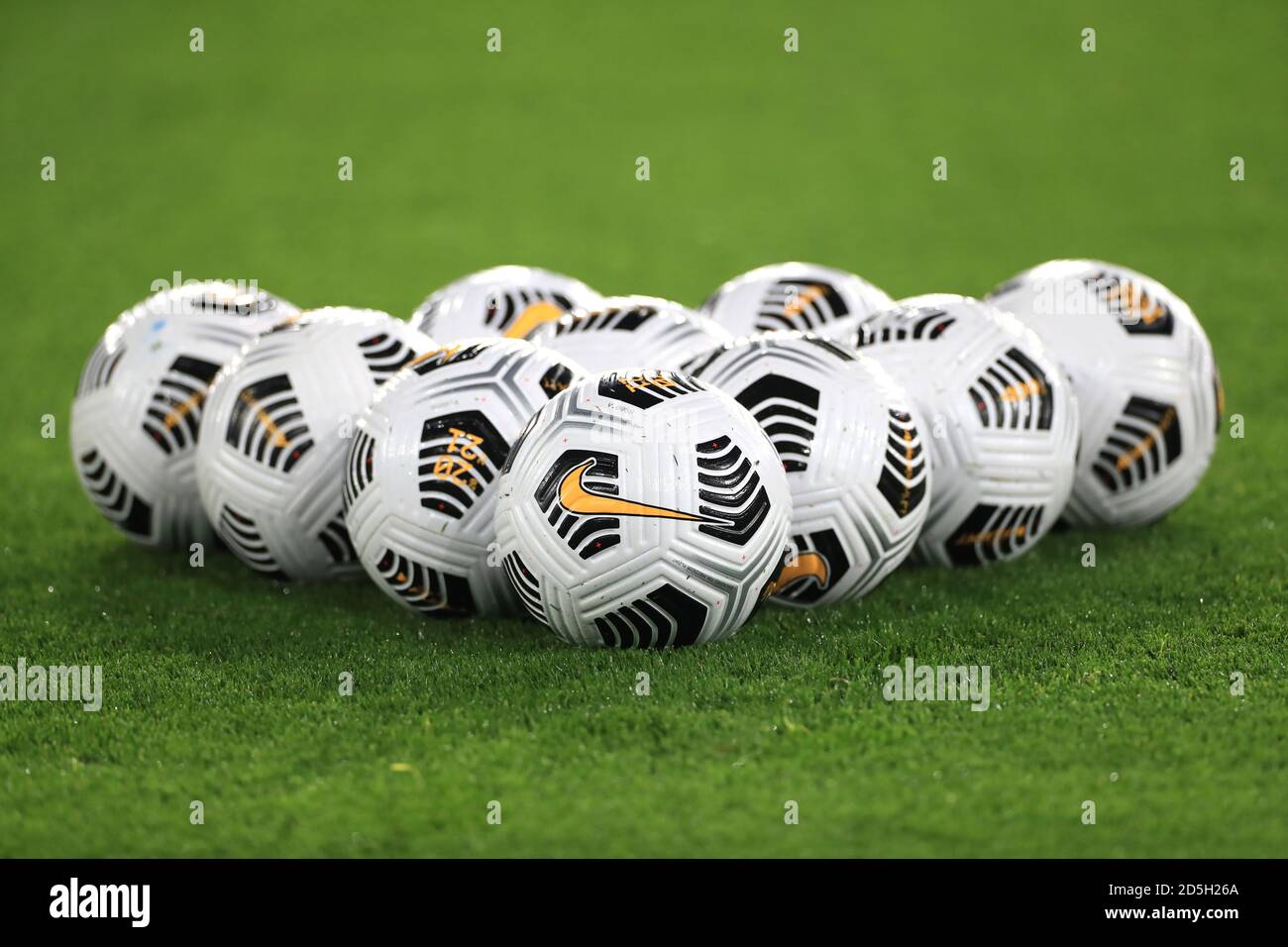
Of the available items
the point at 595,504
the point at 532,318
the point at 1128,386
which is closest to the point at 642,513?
the point at 595,504

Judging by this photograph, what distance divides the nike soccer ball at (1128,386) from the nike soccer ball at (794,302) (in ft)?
2.59

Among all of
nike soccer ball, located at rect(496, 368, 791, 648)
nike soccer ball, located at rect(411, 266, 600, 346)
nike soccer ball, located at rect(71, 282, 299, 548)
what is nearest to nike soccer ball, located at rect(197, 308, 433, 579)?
nike soccer ball, located at rect(71, 282, 299, 548)

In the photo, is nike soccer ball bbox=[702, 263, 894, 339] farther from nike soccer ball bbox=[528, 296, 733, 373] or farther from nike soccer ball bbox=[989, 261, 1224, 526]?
nike soccer ball bbox=[989, 261, 1224, 526]

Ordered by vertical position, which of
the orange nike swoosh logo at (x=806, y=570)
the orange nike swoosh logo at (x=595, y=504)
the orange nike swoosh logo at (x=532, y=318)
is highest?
the orange nike swoosh logo at (x=532, y=318)

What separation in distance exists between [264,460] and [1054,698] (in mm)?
3283

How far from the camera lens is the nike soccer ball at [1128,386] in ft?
23.9

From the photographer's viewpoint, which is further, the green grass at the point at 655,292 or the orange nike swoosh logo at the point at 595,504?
the orange nike swoosh logo at the point at 595,504

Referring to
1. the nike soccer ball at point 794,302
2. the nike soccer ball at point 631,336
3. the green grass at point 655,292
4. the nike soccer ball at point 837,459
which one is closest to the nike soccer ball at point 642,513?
the green grass at point 655,292

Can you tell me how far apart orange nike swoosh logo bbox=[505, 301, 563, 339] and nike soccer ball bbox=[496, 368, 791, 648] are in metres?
1.95

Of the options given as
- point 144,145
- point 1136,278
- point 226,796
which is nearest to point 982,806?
point 226,796

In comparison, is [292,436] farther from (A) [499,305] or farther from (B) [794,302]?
(B) [794,302]

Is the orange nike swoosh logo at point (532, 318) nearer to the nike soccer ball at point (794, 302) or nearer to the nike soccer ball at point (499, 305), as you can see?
the nike soccer ball at point (499, 305)

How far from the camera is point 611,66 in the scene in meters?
20.0
